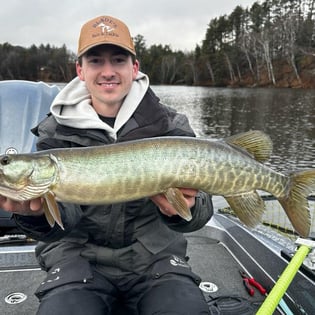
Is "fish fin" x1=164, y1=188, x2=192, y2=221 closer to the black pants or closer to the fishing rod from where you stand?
the black pants

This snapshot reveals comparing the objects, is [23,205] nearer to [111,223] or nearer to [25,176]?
[25,176]

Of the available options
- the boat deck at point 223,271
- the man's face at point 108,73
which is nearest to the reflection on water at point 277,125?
the boat deck at point 223,271

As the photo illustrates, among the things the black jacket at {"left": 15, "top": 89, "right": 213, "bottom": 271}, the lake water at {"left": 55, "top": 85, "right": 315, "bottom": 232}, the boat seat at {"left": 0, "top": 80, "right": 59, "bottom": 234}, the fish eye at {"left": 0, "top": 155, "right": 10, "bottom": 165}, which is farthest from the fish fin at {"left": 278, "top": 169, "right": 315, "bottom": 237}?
the lake water at {"left": 55, "top": 85, "right": 315, "bottom": 232}

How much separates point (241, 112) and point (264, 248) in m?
19.1

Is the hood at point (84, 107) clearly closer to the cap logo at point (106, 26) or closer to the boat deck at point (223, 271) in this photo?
the cap logo at point (106, 26)

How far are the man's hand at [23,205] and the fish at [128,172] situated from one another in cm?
5

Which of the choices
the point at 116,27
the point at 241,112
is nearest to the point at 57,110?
the point at 116,27

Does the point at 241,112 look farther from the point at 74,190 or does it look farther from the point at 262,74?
the point at 262,74

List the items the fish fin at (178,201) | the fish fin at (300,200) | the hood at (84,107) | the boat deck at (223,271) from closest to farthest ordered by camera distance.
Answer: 1. the fish fin at (178,201)
2. the fish fin at (300,200)
3. the hood at (84,107)
4. the boat deck at (223,271)

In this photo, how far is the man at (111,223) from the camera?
190 centimetres

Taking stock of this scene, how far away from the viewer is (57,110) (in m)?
2.22

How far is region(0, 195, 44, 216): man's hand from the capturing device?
1.82 m

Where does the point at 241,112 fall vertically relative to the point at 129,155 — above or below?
below

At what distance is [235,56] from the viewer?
5797 cm
